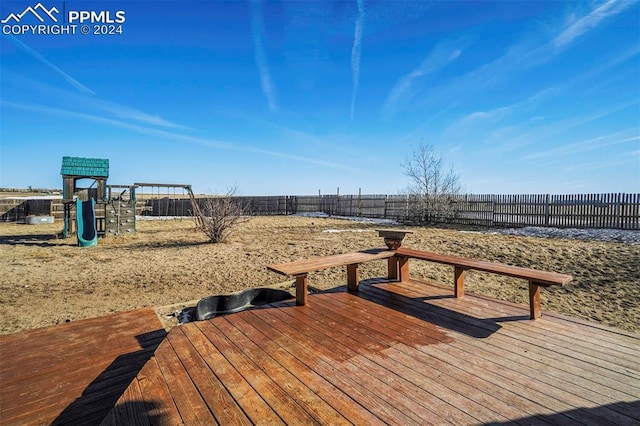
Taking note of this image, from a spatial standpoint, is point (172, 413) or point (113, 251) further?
point (113, 251)

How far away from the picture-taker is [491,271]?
123 inches

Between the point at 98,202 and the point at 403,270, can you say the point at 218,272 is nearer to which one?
the point at 403,270

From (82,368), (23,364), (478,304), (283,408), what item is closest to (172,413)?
(283,408)

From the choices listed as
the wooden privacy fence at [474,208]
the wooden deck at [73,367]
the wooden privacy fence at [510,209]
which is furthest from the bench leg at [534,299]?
the wooden privacy fence at [474,208]

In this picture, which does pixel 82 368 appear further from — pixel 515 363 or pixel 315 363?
pixel 515 363

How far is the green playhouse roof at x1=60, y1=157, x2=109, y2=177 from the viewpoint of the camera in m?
11.2

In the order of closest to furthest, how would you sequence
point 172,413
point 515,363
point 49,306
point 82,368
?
1. point 172,413
2. point 515,363
3. point 82,368
4. point 49,306

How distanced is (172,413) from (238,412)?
0.36 meters

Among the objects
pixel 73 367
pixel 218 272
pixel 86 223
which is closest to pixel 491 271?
pixel 73 367

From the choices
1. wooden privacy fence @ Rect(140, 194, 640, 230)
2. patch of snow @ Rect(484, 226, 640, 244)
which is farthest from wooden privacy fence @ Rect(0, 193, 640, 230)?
patch of snow @ Rect(484, 226, 640, 244)

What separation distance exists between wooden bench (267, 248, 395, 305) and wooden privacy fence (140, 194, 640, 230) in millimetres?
8594

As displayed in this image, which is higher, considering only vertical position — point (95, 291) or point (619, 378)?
point (619, 378)

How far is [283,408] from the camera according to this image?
5.75 feet

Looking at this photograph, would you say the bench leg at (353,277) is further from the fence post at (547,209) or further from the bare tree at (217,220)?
the fence post at (547,209)
